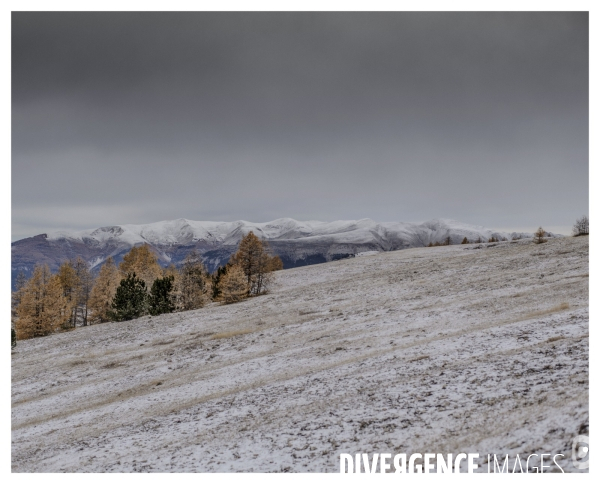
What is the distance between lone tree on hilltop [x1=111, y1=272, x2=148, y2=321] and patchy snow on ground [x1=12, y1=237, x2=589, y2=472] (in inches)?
353

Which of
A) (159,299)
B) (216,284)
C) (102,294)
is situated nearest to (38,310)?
(159,299)

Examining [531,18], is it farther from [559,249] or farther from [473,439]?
[559,249]

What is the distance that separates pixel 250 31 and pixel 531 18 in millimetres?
10087

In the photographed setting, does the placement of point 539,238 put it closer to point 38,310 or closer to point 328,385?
point 328,385

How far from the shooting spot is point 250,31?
12781mm

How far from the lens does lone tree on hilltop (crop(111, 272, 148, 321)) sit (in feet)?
106

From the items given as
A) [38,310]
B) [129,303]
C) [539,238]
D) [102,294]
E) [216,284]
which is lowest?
[102,294]

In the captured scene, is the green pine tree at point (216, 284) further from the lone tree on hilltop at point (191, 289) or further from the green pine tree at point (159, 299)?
the green pine tree at point (159, 299)

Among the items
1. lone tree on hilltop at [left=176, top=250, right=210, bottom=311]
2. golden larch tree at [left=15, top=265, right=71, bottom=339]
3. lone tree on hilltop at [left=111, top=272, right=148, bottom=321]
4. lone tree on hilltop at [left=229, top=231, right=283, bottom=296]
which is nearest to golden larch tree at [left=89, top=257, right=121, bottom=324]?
golden larch tree at [left=15, top=265, right=71, bottom=339]

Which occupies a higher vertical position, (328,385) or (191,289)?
(191,289)

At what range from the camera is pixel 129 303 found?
32438mm

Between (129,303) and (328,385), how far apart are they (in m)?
27.8

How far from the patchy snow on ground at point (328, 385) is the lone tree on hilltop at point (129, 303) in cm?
897
